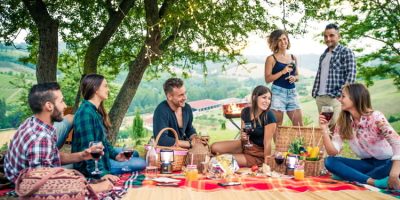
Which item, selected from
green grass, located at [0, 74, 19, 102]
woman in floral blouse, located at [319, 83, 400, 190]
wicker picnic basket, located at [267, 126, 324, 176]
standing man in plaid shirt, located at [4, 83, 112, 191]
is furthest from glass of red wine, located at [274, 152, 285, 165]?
green grass, located at [0, 74, 19, 102]

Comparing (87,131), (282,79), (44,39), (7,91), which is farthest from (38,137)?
(7,91)

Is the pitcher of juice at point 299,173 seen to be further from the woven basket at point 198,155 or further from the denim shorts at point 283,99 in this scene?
the denim shorts at point 283,99

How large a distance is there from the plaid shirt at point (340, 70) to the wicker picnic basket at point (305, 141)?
2.33 feet

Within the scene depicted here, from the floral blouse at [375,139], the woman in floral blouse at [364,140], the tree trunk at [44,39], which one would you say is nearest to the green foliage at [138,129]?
the tree trunk at [44,39]

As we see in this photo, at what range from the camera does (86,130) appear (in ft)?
13.6

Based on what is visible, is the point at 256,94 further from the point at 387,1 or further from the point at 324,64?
the point at 387,1

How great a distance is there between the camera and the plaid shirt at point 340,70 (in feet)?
19.0

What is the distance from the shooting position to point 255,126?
18.3 feet

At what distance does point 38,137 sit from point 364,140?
309 centimetres

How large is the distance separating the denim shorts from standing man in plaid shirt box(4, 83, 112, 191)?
9.83 feet

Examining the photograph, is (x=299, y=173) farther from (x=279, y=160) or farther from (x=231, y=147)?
(x=231, y=147)

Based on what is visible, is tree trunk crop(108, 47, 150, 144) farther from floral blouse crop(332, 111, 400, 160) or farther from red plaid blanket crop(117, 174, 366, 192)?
floral blouse crop(332, 111, 400, 160)

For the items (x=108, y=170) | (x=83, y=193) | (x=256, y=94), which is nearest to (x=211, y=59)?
(x=256, y=94)

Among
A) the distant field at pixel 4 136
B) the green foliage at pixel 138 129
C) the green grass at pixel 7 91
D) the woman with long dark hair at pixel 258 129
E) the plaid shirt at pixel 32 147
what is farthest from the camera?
the green grass at pixel 7 91
